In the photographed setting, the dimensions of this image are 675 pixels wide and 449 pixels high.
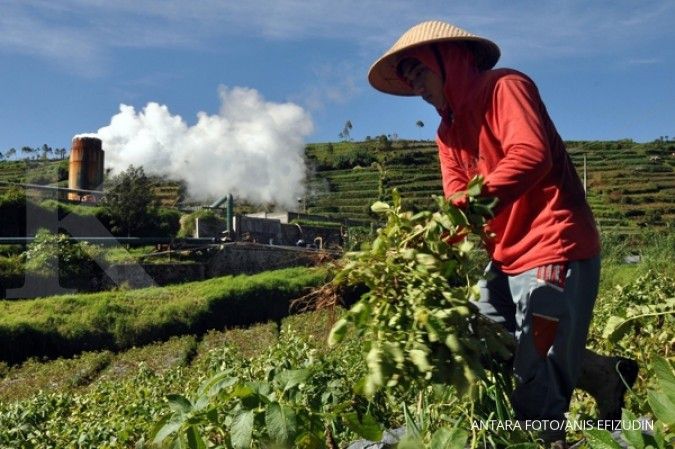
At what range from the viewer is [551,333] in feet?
6.86

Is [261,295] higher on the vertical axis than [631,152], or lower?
lower

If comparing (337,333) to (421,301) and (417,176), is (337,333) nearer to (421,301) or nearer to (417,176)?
(421,301)

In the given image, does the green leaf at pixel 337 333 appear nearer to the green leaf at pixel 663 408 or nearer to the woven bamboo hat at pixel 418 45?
the green leaf at pixel 663 408

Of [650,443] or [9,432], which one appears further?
[9,432]

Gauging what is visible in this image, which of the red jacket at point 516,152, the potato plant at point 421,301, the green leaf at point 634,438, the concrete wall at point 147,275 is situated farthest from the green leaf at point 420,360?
the concrete wall at point 147,275

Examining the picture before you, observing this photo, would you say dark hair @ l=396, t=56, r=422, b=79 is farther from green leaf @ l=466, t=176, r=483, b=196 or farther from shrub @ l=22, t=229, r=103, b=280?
shrub @ l=22, t=229, r=103, b=280

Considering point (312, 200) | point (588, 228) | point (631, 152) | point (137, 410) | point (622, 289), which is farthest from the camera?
point (631, 152)

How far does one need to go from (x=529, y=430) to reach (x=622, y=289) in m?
3.08

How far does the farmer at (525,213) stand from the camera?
2.04 m

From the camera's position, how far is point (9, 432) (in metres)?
3.41

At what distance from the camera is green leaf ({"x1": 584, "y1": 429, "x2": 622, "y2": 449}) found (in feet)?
4.30

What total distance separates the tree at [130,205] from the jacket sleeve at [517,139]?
16.6 m

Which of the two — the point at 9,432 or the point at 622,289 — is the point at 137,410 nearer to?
the point at 9,432

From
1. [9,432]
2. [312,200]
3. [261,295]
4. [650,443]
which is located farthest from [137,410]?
[312,200]
